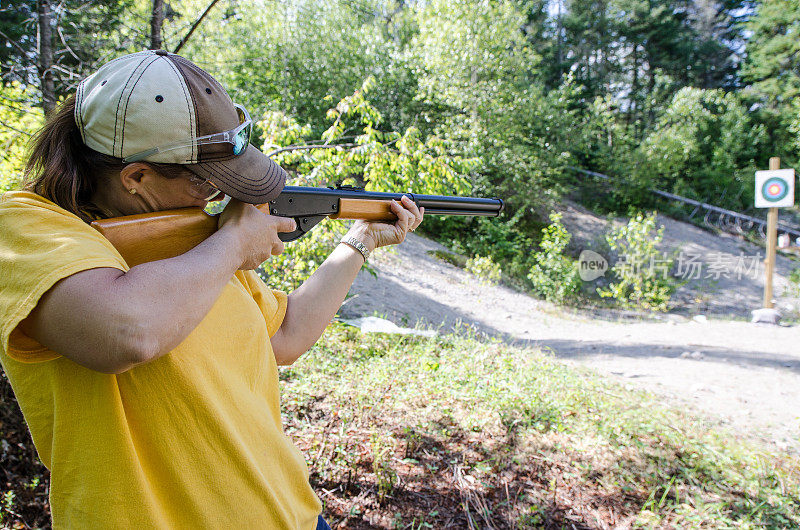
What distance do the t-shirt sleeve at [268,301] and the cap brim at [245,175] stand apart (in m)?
0.26

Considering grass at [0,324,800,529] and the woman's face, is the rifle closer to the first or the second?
the woman's face

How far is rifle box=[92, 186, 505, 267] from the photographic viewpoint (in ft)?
3.38

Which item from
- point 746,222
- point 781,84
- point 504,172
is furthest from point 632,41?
point 504,172

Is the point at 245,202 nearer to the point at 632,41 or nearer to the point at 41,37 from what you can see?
the point at 41,37

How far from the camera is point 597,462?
10.6 feet

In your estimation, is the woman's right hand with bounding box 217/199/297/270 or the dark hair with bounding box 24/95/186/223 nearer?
the dark hair with bounding box 24/95/186/223

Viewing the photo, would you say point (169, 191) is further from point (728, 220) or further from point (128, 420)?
point (728, 220)

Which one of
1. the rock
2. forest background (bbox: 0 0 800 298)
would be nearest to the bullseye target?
the rock

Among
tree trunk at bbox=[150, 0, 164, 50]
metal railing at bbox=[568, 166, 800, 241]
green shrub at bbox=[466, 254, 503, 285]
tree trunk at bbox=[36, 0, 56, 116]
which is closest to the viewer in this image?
tree trunk at bbox=[150, 0, 164, 50]

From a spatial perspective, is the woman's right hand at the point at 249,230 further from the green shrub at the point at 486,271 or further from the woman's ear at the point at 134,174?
the green shrub at the point at 486,271

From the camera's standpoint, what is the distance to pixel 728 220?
20047 millimetres

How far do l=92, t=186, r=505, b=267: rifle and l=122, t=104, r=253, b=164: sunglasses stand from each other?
0.14 m

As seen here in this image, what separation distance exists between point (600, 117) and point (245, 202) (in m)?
21.2

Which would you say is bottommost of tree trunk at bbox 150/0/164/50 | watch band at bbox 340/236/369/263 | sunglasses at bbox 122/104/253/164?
watch band at bbox 340/236/369/263
